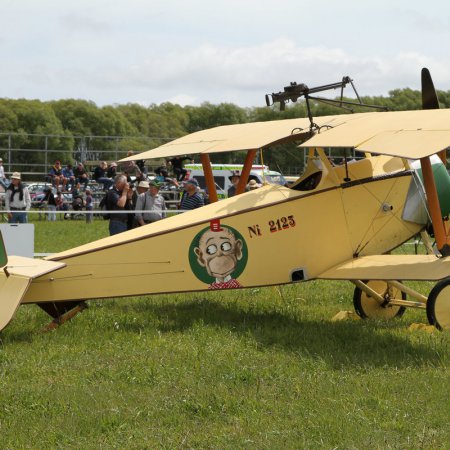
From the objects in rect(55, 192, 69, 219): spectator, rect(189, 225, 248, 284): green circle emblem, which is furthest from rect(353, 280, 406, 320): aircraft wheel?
rect(55, 192, 69, 219): spectator

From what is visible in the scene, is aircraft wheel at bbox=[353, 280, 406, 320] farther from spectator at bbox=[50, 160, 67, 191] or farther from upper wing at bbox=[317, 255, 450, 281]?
spectator at bbox=[50, 160, 67, 191]

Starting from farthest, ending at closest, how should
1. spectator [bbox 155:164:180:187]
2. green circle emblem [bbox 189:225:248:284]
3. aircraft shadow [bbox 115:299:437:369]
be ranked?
1. spectator [bbox 155:164:180:187]
2. green circle emblem [bbox 189:225:248:284]
3. aircraft shadow [bbox 115:299:437:369]

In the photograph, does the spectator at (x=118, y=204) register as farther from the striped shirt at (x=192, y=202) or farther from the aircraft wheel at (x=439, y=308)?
the aircraft wheel at (x=439, y=308)

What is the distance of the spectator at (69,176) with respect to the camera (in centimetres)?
3037

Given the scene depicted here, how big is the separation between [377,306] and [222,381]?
3.57 m

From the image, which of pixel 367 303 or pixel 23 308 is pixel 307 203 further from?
pixel 23 308

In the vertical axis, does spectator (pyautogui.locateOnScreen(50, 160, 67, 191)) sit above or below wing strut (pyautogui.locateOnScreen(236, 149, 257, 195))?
below

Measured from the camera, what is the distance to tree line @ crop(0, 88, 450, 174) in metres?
34.5

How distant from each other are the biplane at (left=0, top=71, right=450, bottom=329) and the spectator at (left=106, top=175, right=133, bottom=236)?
662 centimetres

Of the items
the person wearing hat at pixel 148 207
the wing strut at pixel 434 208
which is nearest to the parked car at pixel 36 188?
the person wearing hat at pixel 148 207

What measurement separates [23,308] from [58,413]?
174 inches

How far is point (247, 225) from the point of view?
28.8 feet

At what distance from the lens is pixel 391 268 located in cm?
854

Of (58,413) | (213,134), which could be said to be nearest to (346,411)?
(58,413)
